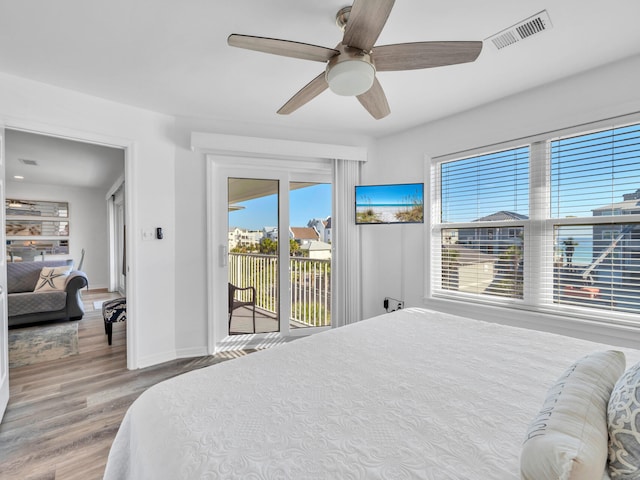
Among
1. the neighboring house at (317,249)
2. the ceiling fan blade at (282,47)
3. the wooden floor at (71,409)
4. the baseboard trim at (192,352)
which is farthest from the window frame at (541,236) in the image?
the wooden floor at (71,409)

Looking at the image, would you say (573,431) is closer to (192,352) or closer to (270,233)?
(270,233)

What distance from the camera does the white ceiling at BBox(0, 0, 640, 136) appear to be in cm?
166

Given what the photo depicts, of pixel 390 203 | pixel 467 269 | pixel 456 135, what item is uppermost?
pixel 456 135

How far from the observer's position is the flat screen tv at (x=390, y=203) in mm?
3281

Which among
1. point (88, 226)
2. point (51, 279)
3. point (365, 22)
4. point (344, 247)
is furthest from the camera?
point (88, 226)

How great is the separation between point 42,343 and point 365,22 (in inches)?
181

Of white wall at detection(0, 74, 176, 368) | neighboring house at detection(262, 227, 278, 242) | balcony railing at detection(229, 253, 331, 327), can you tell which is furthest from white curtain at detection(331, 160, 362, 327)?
white wall at detection(0, 74, 176, 368)

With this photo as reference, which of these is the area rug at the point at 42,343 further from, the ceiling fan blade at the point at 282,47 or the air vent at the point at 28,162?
the ceiling fan blade at the point at 282,47

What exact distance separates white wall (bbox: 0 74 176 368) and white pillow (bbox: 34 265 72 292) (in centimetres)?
258

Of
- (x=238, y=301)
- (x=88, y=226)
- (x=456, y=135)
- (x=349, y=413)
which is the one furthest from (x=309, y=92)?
(x=88, y=226)

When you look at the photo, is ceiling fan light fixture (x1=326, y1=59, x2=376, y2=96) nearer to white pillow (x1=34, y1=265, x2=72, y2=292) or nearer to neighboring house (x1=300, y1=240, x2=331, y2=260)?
neighboring house (x1=300, y1=240, x2=331, y2=260)

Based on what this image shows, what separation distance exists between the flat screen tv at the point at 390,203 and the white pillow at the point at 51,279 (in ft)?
14.5

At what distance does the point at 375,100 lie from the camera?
6.40 feet

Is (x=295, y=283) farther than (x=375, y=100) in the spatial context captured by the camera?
Yes
